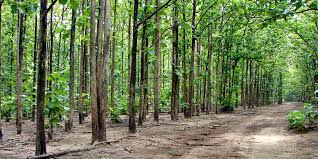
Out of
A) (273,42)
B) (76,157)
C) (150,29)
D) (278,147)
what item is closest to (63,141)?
(76,157)

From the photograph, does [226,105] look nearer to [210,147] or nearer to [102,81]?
[210,147]

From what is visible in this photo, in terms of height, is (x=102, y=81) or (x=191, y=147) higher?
(x=102, y=81)

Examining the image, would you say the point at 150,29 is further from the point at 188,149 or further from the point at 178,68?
the point at 188,149

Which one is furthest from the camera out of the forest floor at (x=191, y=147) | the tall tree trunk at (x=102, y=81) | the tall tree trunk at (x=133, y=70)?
the tall tree trunk at (x=133, y=70)

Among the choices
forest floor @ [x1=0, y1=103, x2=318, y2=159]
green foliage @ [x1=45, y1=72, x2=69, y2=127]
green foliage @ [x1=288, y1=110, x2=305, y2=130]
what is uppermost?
green foliage @ [x1=45, y1=72, x2=69, y2=127]

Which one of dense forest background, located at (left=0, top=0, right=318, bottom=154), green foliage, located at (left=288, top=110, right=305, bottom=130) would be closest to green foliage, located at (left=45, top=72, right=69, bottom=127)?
dense forest background, located at (left=0, top=0, right=318, bottom=154)

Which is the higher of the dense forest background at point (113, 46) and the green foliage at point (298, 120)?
the dense forest background at point (113, 46)

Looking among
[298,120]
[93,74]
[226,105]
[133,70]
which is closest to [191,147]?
[93,74]

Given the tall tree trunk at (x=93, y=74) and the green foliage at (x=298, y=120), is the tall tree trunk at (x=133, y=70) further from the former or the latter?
the green foliage at (x=298, y=120)

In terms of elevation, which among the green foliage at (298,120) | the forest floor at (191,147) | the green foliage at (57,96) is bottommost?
the forest floor at (191,147)

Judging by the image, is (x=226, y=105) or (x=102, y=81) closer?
(x=102, y=81)

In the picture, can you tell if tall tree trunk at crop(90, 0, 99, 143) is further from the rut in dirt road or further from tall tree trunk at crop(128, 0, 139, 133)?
tall tree trunk at crop(128, 0, 139, 133)

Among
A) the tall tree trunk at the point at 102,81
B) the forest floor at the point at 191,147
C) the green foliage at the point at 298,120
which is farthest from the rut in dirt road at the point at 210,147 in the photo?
the green foliage at the point at 298,120

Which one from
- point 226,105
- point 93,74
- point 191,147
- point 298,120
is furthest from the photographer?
point 226,105
